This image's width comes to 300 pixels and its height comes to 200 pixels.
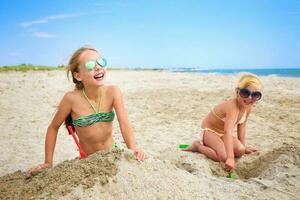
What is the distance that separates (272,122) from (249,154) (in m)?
2.55

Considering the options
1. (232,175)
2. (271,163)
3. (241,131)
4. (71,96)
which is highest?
(71,96)

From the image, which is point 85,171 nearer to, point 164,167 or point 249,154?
point 164,167

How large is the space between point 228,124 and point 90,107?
1.70 metres

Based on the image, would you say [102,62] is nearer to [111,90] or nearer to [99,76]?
[99,76]

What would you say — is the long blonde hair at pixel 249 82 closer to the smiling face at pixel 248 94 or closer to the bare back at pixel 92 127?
the smiling face at pixel 248 94

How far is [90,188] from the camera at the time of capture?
8.05ft

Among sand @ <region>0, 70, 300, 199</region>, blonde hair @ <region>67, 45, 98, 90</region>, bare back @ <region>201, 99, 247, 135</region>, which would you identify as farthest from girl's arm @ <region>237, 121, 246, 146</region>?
A: blonde hair @ <region>67, 45, 98, 90</region>

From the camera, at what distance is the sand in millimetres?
2549

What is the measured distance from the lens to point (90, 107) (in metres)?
3.42

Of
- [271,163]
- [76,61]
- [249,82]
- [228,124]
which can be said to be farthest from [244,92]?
[76,61]

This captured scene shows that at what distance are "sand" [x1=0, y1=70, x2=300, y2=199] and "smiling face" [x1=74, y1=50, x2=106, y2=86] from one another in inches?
28.8

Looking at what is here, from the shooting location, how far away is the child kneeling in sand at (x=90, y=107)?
11.1ft

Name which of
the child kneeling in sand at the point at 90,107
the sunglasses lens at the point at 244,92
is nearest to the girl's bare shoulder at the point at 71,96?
the child kneeling in sand at the point at 90,107

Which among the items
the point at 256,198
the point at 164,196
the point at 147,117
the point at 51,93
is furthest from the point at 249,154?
the point at 51,93
